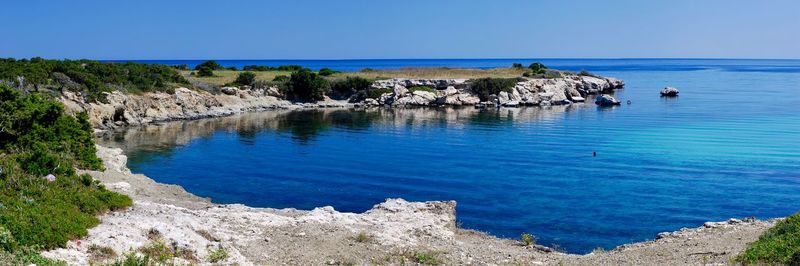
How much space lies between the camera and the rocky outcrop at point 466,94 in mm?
92188

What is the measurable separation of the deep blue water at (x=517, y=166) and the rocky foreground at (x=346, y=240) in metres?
3.56

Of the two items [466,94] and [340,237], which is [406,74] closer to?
[466,94]

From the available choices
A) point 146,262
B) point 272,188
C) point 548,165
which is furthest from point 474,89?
point 146,262

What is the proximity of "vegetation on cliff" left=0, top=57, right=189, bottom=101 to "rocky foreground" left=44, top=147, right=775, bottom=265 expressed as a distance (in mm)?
38991

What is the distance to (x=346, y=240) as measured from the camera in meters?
19.3

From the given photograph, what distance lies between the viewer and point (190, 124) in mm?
66062

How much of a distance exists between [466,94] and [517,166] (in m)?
55.2

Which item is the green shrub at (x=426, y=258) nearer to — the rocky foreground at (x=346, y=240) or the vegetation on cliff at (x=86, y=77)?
the rocky foreground at (x=346, y=240)

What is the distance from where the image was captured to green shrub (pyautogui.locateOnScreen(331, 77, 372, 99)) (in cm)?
9588

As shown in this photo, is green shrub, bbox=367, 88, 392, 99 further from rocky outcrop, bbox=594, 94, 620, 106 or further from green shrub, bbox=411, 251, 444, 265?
green shrub, bbox=411, 251, 444, 265

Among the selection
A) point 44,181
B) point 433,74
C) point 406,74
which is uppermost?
point 433,74

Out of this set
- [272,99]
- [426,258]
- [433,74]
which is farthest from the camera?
[433,74]

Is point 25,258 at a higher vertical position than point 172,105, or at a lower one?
higher

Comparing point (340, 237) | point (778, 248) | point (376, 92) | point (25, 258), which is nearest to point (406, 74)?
point (376, 92)
